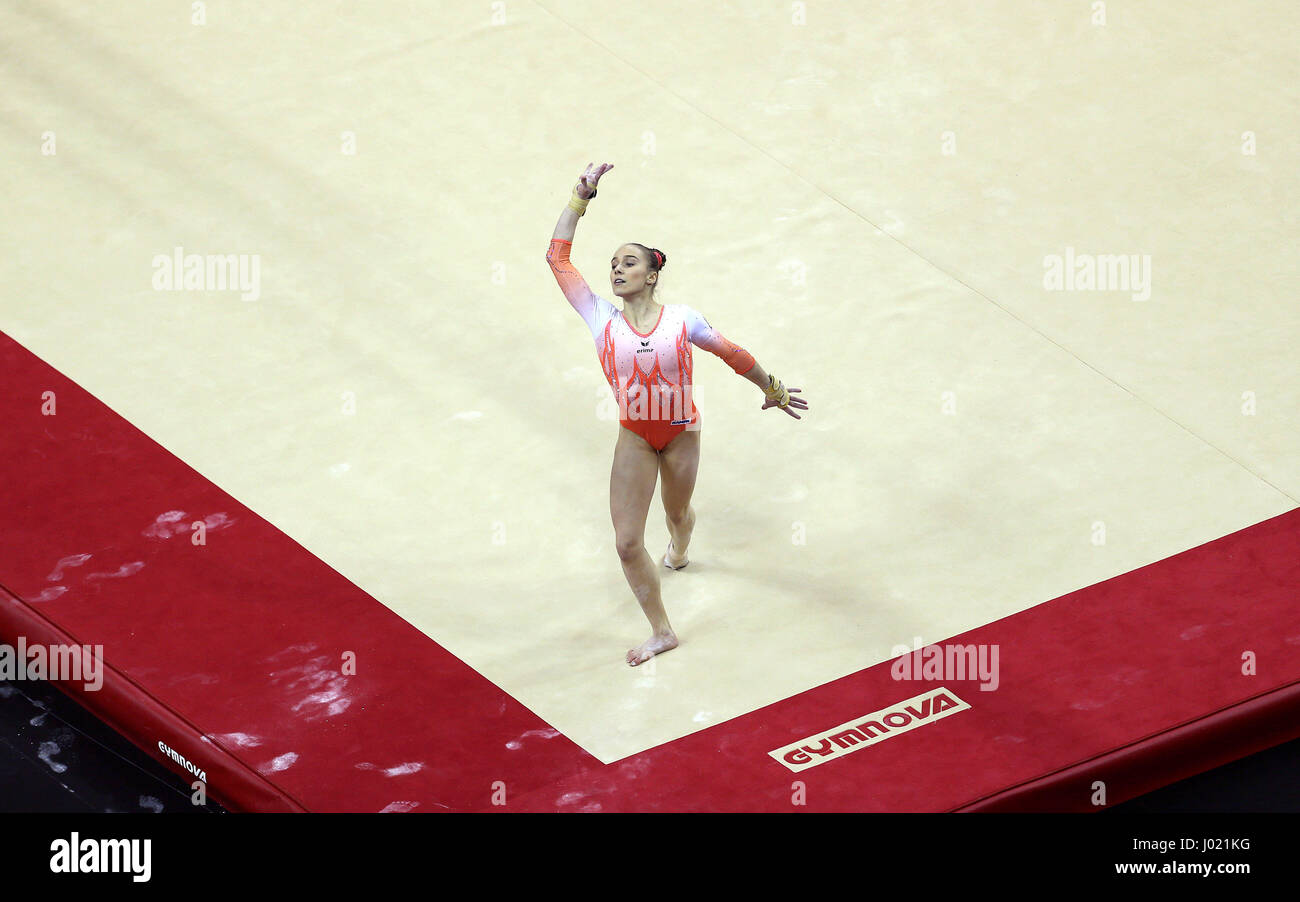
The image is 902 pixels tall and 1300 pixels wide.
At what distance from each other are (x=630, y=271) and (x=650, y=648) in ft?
4.23

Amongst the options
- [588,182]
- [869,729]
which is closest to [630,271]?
[588,182]

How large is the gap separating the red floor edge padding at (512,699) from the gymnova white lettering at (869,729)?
0.10 ft

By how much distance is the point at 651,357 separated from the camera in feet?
20.5

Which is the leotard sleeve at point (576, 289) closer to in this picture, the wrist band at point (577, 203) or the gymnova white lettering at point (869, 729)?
the wrist band at point (577, 203)

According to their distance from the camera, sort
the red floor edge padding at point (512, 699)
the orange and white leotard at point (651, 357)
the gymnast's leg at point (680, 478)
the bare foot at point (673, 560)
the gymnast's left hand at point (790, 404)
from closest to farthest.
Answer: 1. the red floor edge padding at point (512, 699)
2. the orange and white leotard at point (651, 357)
3. the gymnast's leg at point (680, 478)
4. the gymnast's left hand at point (790, 404)
5. the bare foot at point (673, 560)

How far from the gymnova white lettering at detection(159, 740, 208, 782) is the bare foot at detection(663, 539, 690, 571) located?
180cm

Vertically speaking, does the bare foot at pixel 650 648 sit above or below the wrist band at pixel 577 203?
below

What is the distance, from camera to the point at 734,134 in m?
9.04

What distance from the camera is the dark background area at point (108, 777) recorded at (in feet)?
20.1

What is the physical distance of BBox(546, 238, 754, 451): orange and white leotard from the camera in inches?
247

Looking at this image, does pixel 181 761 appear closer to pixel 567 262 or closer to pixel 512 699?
pixel 512 699
